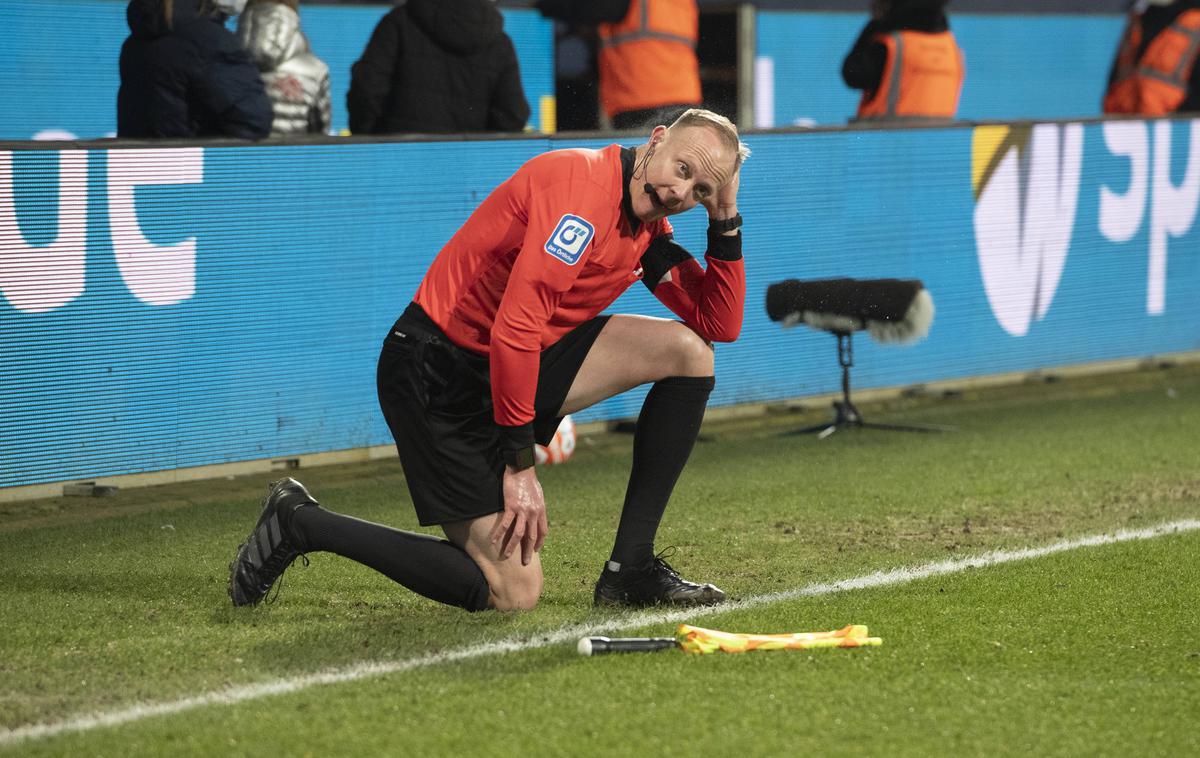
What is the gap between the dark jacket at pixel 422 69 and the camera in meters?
7.54

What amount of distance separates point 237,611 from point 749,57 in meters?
10.5

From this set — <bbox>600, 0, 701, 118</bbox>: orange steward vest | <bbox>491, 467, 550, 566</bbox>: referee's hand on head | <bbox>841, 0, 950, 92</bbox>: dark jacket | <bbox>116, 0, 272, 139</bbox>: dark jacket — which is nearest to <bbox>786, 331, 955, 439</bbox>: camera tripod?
<bbox>600, 0, 701, 118</bbox>: orange steward vest

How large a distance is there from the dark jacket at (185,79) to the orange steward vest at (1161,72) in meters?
6.77

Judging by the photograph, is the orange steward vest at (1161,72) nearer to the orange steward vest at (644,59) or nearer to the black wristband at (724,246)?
the orange steward vest at (644,59)

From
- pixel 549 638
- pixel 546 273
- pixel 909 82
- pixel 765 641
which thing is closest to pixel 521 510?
pixel 549 638

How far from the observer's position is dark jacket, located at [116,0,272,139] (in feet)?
22.4

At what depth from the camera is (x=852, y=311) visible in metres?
7.76

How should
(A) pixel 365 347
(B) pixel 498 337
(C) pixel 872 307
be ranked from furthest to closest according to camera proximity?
(C) pixel 872 307 < (A) pixel 365 347 < (B) pixel 498 337

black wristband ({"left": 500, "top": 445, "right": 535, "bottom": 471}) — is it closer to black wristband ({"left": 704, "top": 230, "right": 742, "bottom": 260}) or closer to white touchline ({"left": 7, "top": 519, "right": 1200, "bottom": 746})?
white touchline ({"left": 7, "top": 519, "right": 1200, "bottom": 746})

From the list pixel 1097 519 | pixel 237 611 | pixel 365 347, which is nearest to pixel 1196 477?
pixel 1097 519

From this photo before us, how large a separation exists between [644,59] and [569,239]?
4855mm

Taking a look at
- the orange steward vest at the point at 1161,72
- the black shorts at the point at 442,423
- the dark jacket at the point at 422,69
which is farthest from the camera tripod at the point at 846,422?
the orange steward vest at the point at 1161,72

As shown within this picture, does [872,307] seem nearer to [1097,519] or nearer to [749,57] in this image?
[1097,519]

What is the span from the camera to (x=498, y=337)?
4082 millimetres
